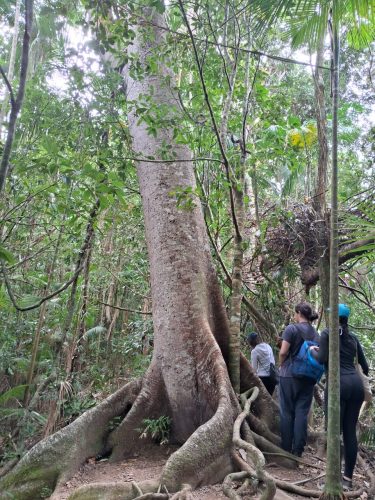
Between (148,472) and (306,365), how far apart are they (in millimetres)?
1880

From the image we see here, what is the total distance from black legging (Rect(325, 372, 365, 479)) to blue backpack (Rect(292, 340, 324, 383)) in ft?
1.61

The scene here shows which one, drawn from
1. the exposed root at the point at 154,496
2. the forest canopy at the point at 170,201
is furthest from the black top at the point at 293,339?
the exposed root at the point at 154,496

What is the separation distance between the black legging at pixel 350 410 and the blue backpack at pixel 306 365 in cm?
49

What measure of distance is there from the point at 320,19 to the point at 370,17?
17.4 inches

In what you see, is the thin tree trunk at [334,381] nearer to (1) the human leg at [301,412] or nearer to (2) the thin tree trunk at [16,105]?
(1) the human leg at [301,412]

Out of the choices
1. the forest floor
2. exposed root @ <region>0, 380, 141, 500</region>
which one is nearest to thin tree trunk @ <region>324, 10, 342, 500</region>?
the forest floor

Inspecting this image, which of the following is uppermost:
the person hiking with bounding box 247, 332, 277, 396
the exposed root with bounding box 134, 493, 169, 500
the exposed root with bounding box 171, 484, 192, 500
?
the person hiking with bounding box 247, 332, 277, 396

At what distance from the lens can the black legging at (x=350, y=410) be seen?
4090mm

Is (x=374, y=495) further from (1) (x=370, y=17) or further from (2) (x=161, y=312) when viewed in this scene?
(1) (x=370, y=17)

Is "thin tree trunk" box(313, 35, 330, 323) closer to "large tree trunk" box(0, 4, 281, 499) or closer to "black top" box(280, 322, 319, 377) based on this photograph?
"black top" box(280, 322, 319, 377)

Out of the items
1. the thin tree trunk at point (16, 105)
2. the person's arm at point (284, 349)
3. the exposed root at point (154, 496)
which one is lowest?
the exposed root at point (154, 496)

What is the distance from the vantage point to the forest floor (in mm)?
3949

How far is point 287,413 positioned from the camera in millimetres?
4746

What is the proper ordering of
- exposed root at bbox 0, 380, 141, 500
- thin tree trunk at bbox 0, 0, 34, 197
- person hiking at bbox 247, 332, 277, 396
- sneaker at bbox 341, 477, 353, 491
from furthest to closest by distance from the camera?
person hiking at bbox 247, 332, 277, 396, exposed root at bbox 0, 380, 141, 500, sneaker at bbox 341, 477, 353, 491, thin tree trunk at bbox 0, 0, 34, 197
